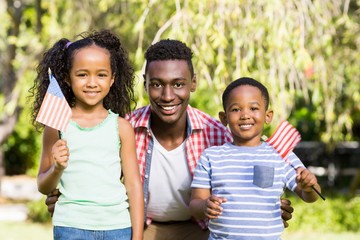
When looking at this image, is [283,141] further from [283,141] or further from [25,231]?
[25,231]

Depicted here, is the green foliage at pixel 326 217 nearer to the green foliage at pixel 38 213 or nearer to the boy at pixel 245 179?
the green foliage at pixel 38 213

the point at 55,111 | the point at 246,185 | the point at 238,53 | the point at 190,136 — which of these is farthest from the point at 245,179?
the point at 238,53

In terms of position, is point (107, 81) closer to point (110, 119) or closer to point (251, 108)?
point (110, 119)

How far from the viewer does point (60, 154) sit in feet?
9.26

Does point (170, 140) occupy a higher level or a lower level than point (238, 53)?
lower

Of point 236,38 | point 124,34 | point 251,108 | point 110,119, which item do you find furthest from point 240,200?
point 124,34

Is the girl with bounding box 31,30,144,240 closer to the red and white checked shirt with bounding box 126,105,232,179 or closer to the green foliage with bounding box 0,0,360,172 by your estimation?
the red and white checked shirt with bounding box 126,105,232,179

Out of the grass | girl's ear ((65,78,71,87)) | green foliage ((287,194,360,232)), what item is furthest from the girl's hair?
green foliage ((287,194,360,232))

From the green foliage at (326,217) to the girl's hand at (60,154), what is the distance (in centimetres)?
752

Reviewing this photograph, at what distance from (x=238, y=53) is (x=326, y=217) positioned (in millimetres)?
4903

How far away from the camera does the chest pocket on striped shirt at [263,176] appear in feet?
10.1

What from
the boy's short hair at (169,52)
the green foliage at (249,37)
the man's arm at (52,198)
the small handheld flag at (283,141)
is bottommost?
the man's arm at (52,198)

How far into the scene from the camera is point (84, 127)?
3.08 metres

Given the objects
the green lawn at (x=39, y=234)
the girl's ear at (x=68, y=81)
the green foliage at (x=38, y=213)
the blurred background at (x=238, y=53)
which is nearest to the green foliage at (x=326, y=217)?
the blurred background at (x=238, y=53)
